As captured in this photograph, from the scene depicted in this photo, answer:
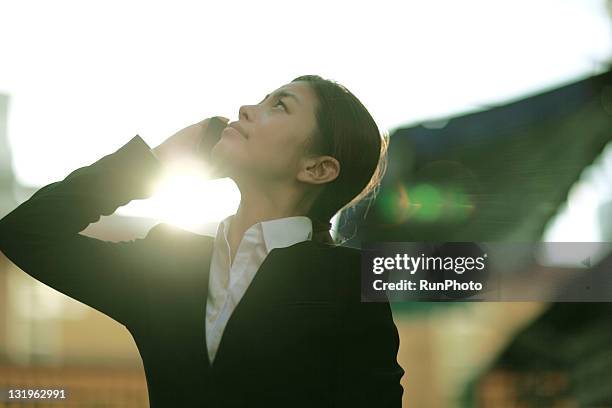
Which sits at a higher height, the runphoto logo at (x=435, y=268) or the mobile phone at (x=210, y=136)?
the mobile phone at (x=210, y=136)

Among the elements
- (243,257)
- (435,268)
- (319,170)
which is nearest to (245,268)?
(243,257)

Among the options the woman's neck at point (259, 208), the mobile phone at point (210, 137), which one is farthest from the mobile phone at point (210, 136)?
the woman's neck at point (259, 208)

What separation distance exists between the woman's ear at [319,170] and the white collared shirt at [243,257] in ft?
0.24

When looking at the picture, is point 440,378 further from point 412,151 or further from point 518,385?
point 412,151

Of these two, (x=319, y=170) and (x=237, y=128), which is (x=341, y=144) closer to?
(x=319, y=170)

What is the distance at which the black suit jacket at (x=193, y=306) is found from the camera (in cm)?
112

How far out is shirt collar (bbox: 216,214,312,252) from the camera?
1.19 metres

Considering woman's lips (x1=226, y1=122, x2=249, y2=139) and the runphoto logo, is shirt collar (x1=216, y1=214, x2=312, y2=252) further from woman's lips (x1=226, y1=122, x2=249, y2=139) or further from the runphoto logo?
the runphoto logo

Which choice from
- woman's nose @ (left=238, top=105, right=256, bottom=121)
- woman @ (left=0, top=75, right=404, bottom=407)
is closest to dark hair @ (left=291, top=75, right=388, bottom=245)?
woman @ (left=0, top=75, right=404, bottom=407)

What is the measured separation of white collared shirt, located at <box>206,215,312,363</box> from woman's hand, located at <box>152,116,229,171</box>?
15 centimetres

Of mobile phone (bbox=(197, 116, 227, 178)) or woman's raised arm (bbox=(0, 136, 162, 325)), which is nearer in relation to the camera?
woman's raised arm (bbox=(0, 136, 162, 325))

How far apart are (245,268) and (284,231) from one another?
93 mm

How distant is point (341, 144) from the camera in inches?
48.8

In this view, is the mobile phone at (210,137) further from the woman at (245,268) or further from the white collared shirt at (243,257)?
the white collared shirt at (243,257)
